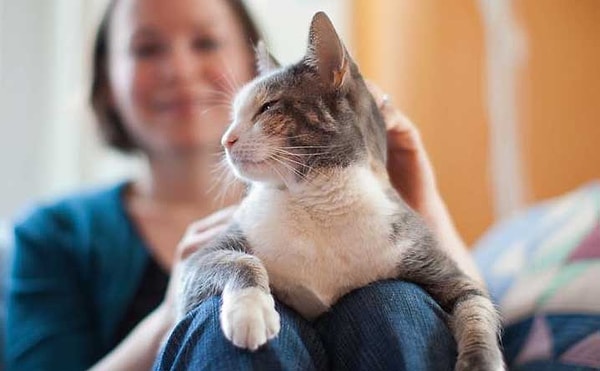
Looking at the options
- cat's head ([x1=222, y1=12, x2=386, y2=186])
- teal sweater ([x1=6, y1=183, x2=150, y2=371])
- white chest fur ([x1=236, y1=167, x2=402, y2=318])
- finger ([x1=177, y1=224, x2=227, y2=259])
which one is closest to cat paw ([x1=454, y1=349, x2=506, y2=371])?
white chest fur ([x1=236, y1=167, x2=402, y2=318])

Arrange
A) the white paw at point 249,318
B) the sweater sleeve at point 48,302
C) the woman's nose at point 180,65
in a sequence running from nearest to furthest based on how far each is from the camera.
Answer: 1. the white paw at point 249,318
2. the sweater sleeve at point 48,302
3. the woman's nose at point 180,65

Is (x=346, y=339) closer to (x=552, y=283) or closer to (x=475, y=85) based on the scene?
(x=552, y=283)

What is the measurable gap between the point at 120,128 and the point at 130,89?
23 cm

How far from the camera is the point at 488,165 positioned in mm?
2012

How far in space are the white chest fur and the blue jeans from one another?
2 centimetres

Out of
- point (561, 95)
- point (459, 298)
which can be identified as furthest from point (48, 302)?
point (561, 95)

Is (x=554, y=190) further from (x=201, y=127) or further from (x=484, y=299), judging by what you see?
(x=484, y=299)

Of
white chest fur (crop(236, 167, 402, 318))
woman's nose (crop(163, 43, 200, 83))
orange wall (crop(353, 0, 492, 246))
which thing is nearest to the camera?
white chest fur (crop(236, 167, 402, 318))

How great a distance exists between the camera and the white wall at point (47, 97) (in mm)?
2170

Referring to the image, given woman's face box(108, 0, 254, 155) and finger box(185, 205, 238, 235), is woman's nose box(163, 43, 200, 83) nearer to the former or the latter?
woman's face box(108, 0, 254, 155)

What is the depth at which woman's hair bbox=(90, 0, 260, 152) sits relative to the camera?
4.83 feet

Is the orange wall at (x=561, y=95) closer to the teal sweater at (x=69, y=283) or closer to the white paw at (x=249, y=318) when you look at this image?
the teal sweater at (x=69, y=283)

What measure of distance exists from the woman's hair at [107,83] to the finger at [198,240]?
58 cm

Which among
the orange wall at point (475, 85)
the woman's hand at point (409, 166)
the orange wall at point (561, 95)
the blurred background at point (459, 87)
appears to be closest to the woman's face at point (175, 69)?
the blurred background at point (459, 87)
